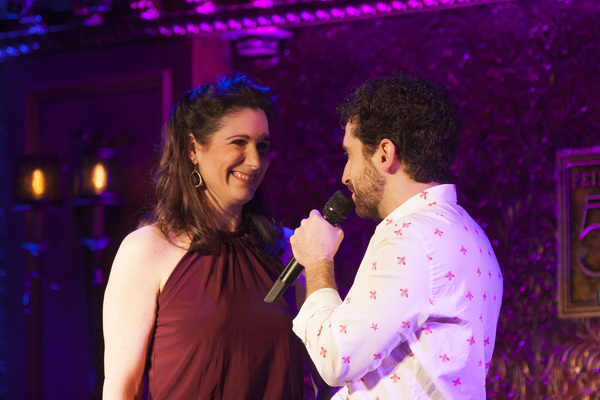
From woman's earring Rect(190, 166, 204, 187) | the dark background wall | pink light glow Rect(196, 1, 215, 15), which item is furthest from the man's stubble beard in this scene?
pink light glow Rect(196, 1, 215, 15)

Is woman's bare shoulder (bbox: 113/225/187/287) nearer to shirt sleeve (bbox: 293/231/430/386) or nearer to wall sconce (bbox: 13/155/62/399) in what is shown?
shirt sleeve (bbox: 293/231/430/386)

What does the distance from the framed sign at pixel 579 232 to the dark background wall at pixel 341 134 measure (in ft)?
0.11

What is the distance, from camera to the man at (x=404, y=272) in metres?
1.49

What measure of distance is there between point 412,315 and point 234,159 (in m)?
0.82

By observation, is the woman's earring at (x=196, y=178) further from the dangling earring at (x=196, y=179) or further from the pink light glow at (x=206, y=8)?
the pink light glow at (x=206, y=8)

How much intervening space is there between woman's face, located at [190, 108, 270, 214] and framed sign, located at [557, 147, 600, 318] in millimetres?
1324

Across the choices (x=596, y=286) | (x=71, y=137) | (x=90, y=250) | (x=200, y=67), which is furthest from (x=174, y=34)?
(x=596, y=286)

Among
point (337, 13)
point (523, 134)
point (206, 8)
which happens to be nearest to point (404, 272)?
point (523, 134)

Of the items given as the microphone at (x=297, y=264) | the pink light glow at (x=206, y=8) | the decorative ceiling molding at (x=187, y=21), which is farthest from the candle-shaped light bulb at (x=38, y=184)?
the microphone at (x=297, y=264)

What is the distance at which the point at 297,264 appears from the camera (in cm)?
178

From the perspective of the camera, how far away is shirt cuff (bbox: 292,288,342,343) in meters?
1.59

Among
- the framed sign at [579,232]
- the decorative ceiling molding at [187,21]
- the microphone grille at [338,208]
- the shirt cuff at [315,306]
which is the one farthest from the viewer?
the decorative ceiling molding at [187,21]

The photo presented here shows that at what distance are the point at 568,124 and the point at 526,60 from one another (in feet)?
0.98

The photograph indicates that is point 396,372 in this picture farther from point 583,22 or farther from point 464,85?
point 583,22
